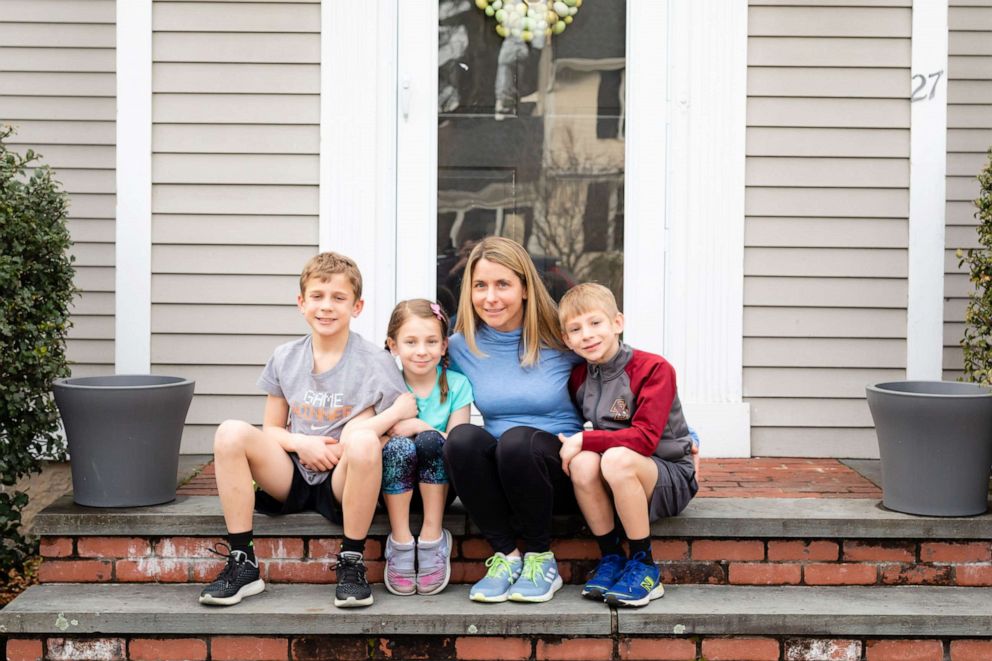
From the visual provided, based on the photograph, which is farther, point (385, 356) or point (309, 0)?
point (309, 0)

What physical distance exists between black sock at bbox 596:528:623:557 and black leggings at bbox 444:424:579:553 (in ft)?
0.50

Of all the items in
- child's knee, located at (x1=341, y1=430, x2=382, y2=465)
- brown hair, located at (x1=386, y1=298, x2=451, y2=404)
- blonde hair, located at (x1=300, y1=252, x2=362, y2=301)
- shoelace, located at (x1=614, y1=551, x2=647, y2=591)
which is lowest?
shoelace, located at (x1=614, y1=551, x2=647, y2=591)

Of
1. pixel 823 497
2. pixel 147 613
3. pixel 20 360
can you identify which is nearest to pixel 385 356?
pixel 147 613

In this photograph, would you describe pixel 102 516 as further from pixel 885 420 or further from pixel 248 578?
pixel 885 420

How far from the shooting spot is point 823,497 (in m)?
3.43

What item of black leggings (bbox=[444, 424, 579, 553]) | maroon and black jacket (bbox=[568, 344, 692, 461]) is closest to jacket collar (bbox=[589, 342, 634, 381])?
maroon and black jacket (bbox=[568, 344, 692, 461])

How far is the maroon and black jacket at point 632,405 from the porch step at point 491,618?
449 millimetres

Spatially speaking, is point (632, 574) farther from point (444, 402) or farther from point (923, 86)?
point (923, 86)

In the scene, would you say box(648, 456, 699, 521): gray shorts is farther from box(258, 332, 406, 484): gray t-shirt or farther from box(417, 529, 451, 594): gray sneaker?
box(258, 332, 406, 484): gray t-shirt

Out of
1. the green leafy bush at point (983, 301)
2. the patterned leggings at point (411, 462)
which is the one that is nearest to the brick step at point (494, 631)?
the patterned leggings at point (411, 462)

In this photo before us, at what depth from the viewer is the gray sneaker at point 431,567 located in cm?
295

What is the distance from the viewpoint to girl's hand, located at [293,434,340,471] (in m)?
2.99

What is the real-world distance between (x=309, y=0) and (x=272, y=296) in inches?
46.6

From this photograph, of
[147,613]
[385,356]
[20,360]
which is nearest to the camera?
[147,613]
